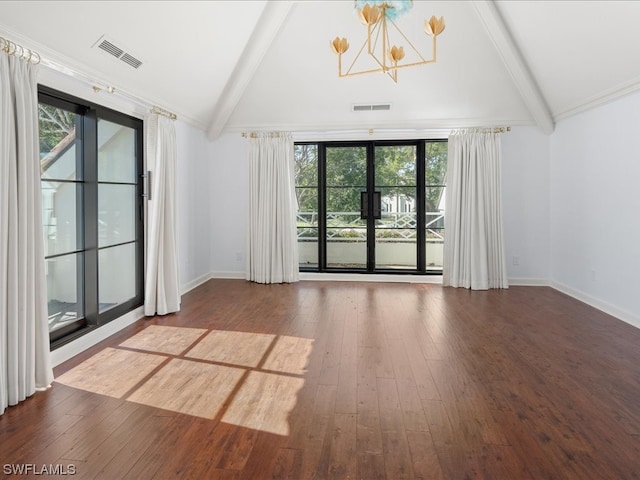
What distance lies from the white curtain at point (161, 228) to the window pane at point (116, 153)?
19 centimetres

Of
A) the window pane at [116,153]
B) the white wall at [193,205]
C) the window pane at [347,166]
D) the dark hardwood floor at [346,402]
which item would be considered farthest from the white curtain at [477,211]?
the window pane at [116,153]

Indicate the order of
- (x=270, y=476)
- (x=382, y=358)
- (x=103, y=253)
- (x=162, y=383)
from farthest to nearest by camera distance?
(x=103, y=253)
(x=382, y=358)
(x=162, y=383)
(x=270, y=476)

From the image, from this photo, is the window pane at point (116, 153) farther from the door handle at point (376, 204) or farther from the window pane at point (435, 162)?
the window pane at point (435, 162)

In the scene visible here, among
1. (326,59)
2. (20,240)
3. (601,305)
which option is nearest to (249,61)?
(326,59)

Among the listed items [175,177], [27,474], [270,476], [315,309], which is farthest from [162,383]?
[175,177]

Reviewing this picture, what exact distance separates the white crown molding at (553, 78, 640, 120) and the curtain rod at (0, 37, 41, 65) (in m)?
5.24

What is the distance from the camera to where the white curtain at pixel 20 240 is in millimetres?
2562

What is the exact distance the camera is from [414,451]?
2.15 m

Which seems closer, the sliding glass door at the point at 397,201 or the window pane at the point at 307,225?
the sliding glass door at the point at 397,201

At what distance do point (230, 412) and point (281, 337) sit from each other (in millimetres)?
1468

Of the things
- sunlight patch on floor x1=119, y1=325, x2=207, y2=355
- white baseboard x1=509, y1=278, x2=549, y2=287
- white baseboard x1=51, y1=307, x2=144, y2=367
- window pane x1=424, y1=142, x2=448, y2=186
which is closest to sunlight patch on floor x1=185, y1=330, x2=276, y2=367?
sunlight patch on floor x1=119, y1=325, x2=207, y2=355

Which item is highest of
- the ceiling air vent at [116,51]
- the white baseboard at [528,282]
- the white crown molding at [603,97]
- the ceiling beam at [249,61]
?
the ceiling beam at [249,61]

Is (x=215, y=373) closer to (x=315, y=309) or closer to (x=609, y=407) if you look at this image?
(x=315, y=309)

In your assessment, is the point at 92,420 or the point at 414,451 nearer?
the point at 414,451
